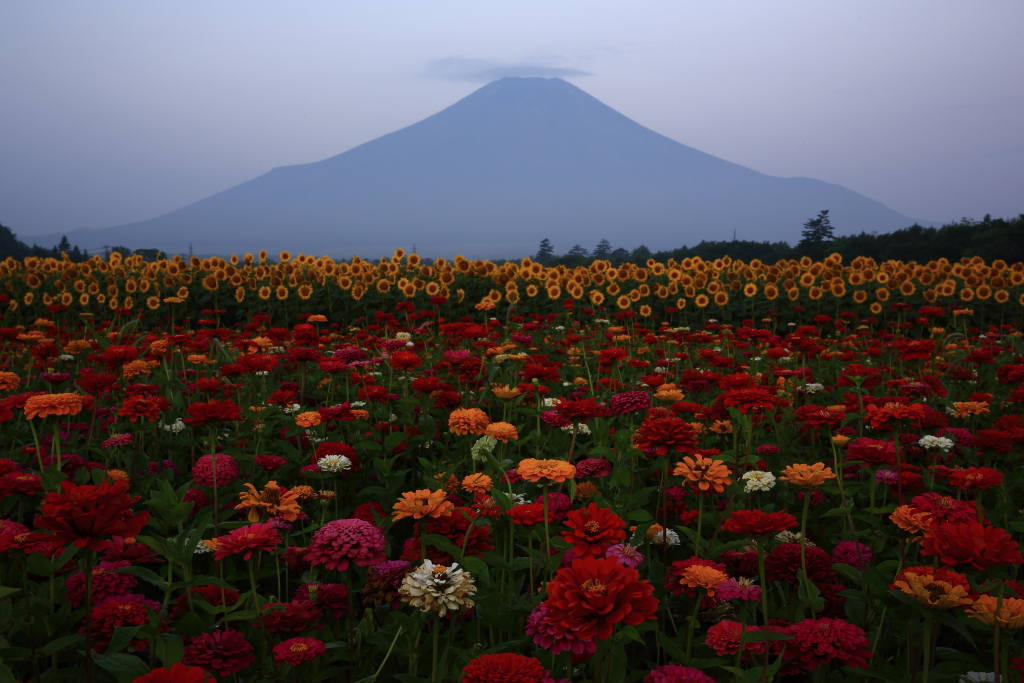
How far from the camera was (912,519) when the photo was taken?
1.71m

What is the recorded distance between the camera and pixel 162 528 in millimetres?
2195

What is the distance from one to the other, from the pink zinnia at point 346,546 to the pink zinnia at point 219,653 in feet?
0.97

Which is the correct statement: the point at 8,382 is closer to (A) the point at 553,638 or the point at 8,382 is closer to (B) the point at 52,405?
(B) the point at 52,405

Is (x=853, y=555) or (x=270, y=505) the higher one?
(x=270, y=505)

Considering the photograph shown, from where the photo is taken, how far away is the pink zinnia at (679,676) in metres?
1.38

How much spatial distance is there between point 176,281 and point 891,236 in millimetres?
20859

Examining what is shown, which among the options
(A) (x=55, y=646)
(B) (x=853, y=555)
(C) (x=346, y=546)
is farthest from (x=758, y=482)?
(A) (x=55, y=646)

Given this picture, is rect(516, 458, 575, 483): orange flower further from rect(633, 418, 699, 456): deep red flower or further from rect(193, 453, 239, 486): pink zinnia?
rect(193, 453, 239, 486): pink zinnia

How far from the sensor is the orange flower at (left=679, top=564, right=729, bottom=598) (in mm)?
1598

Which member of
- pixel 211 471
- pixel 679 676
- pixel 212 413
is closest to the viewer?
pixel 679 676

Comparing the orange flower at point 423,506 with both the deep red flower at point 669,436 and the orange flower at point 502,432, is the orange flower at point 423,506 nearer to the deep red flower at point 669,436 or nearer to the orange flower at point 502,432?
the orange flower at point 502,432

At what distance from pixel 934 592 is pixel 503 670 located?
39.0 inches

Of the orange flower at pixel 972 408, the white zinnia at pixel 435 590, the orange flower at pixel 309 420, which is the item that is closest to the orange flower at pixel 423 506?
the white zinnia at pixel 435 590

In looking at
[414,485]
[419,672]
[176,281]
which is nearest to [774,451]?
[414,485]
